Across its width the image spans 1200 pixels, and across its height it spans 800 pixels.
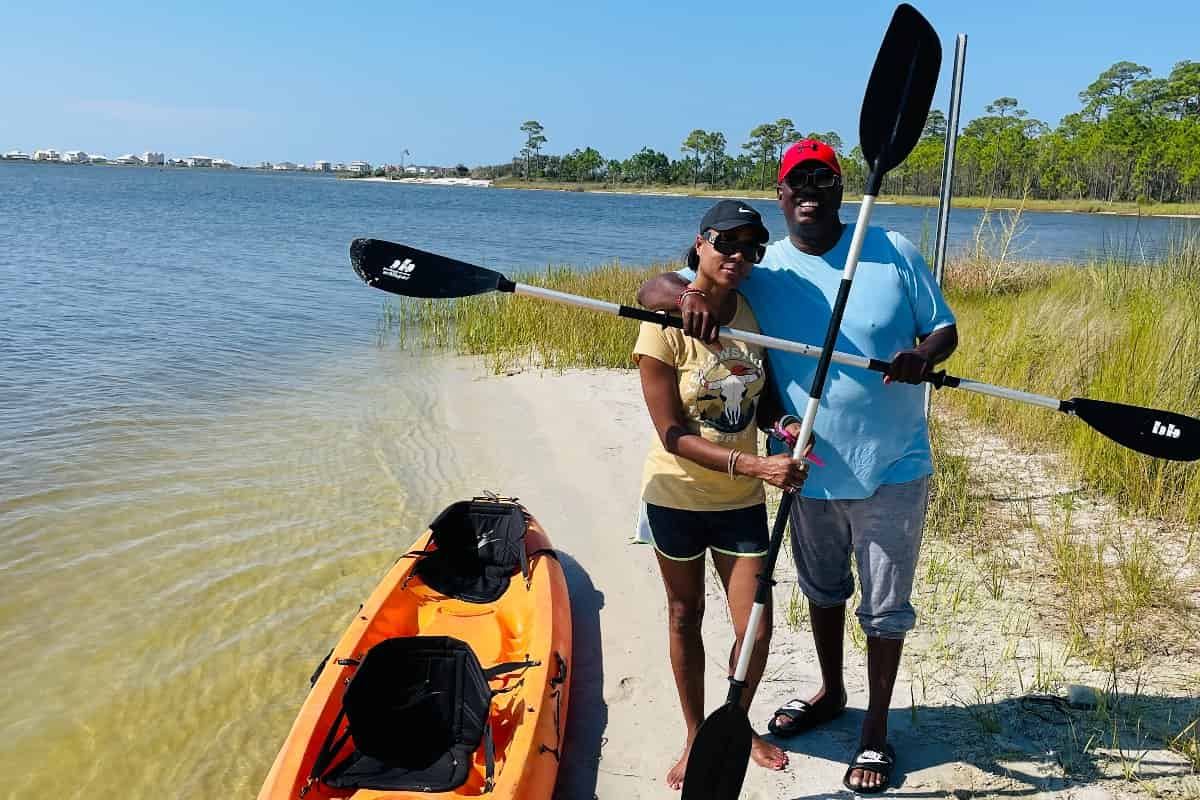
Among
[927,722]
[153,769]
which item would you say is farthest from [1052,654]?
A: [153,769]

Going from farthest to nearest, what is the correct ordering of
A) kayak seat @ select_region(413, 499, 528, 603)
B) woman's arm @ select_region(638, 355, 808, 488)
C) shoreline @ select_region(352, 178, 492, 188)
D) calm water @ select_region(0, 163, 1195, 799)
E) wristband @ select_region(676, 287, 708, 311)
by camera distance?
shoreline @ select_region(352, 178, 492, 188) → kayak seat @ select_region(413, 499, 528, 603) → calm water @ select_region(0, 163, 1195, 799) → wristband @ select_region(676, 287, 708, 311) → woman's arm @ select_region(638, 355, 808, 488)

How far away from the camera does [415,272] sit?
371 cm

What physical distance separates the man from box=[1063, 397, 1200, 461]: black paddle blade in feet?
2.52

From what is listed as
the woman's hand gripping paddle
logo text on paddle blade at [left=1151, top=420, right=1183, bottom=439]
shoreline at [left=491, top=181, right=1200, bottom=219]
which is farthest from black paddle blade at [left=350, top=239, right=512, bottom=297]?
shoreline at [left=491, top=181, right=1200, bottom=219]

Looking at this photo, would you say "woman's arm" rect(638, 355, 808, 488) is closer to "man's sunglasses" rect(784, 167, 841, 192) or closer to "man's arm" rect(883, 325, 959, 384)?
"man's arm" rect(883, 325, 959, 384)

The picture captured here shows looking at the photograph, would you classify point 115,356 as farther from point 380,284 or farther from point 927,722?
point 927,722

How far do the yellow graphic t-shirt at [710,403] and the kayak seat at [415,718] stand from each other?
1.24m

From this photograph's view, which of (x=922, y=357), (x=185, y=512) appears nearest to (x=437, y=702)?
(x=922, y=357)

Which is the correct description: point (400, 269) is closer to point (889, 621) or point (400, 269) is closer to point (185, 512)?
point (889, 621)

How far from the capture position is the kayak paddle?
2.80 m

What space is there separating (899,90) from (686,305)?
123cm

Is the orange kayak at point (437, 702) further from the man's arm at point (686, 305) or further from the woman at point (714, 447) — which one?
the man's arm at point (686, 305)

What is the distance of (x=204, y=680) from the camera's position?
4523 mm

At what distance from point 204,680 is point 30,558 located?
2264 millimetres
